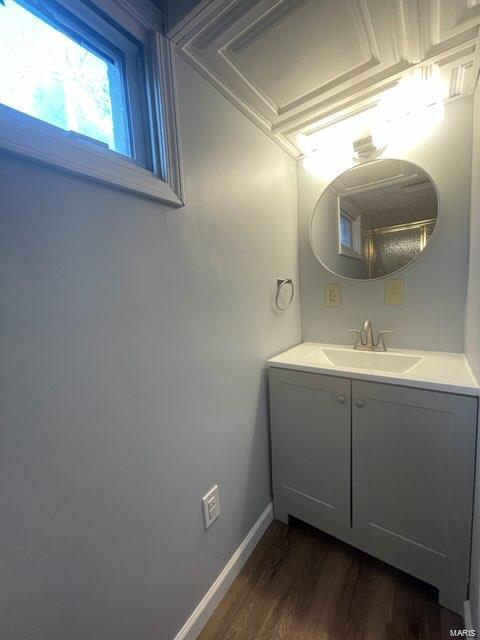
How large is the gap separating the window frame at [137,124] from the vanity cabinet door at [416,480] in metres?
1.07

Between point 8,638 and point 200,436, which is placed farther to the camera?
point 200,436

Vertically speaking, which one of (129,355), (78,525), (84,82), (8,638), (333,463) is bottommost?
(333,463)

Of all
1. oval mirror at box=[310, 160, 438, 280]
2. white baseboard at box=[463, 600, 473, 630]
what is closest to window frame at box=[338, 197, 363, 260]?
oval mirror at box=[310, 160, 438, 280]

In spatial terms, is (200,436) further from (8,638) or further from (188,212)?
(188,212)

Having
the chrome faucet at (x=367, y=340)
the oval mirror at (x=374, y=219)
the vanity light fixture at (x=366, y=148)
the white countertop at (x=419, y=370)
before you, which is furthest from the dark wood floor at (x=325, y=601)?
the vanity light fixture at (x=366, y=148)

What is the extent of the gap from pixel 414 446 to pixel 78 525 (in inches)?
43.6

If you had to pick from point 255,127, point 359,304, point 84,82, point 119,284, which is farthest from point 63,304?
point 359,304

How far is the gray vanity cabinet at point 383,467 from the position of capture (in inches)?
37.2

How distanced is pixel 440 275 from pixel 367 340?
0.47 meters

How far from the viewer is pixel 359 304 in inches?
60.4

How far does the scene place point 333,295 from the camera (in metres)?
1.61

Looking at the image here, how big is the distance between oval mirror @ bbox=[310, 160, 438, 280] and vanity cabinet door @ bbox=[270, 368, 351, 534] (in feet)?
2.35

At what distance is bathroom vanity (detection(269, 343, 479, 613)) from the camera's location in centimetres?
94

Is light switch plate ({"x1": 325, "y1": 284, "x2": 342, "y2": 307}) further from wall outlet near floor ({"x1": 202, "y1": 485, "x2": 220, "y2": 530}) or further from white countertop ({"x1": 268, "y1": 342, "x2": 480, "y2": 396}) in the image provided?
wall outlet near floor ({"x1": 202, "y1": 485, "x2": 220, "y2": 530})
